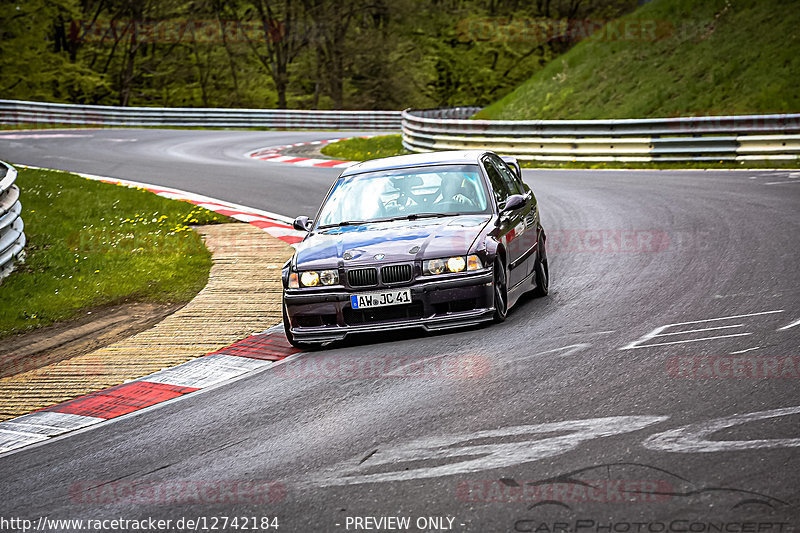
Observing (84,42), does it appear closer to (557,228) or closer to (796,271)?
(557,228)

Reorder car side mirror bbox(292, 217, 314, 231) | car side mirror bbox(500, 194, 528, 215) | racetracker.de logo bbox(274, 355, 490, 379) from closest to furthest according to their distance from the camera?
1. racetracker.de logo bbox(274, 355, 490, 379)
2. car side mirror bbox(500, 194, 528, 215)
3. car side mirror bbox(292, 217, 314, 231)

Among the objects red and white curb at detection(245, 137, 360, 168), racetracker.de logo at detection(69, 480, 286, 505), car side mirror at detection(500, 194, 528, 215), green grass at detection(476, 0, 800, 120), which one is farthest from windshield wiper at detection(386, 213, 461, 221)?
green grass at detection(476, 0, 800, 120)

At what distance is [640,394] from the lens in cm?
575

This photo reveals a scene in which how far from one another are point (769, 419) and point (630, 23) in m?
28.7

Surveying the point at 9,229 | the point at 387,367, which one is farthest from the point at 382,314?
the point at 9,229

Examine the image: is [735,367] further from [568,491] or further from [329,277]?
[329,277]

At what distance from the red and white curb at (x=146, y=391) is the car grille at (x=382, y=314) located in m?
0.68

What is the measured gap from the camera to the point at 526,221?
9.32m

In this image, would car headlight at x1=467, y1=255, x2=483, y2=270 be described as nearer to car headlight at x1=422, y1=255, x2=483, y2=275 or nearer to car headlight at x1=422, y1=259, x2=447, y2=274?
car headlight at x1=422, y1=255, x2=483, y2=275

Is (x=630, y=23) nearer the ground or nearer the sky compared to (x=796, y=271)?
nearer the sky

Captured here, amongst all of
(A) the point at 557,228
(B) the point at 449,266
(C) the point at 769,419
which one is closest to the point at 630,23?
(A) the point at 557,228

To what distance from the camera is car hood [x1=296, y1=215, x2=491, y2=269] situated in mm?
7793

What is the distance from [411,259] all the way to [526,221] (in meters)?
2.00

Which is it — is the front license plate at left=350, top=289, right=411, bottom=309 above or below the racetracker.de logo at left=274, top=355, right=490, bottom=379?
above
